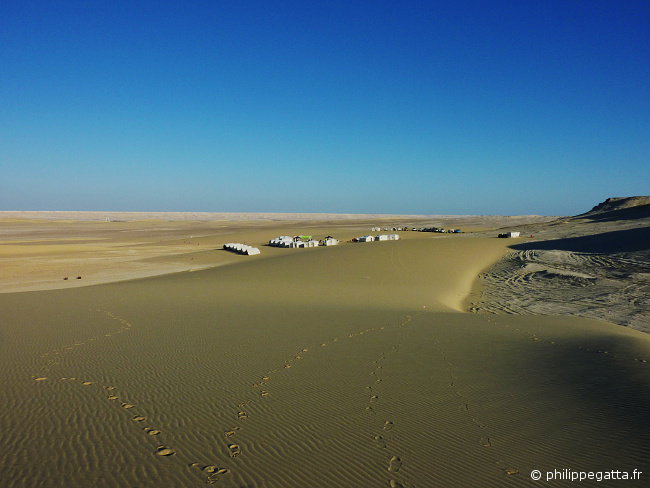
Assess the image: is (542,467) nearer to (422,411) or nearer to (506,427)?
(506,427)

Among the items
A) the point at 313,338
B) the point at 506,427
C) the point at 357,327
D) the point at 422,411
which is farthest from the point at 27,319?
the point at 506,427

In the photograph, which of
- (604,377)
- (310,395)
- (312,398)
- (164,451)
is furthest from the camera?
(604,377)

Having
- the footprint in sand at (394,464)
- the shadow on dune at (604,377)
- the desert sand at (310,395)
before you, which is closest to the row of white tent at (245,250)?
the desert sand at (310,395)

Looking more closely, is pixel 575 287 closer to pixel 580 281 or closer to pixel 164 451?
pixel 580 281

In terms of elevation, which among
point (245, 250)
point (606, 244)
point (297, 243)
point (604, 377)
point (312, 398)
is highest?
point (606, 244)

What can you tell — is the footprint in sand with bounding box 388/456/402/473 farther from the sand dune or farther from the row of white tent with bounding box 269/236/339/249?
the row of white tent with bounding box 269/236/339/249

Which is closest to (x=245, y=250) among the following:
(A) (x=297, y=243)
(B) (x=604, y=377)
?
(A) (x=297, y=243)
